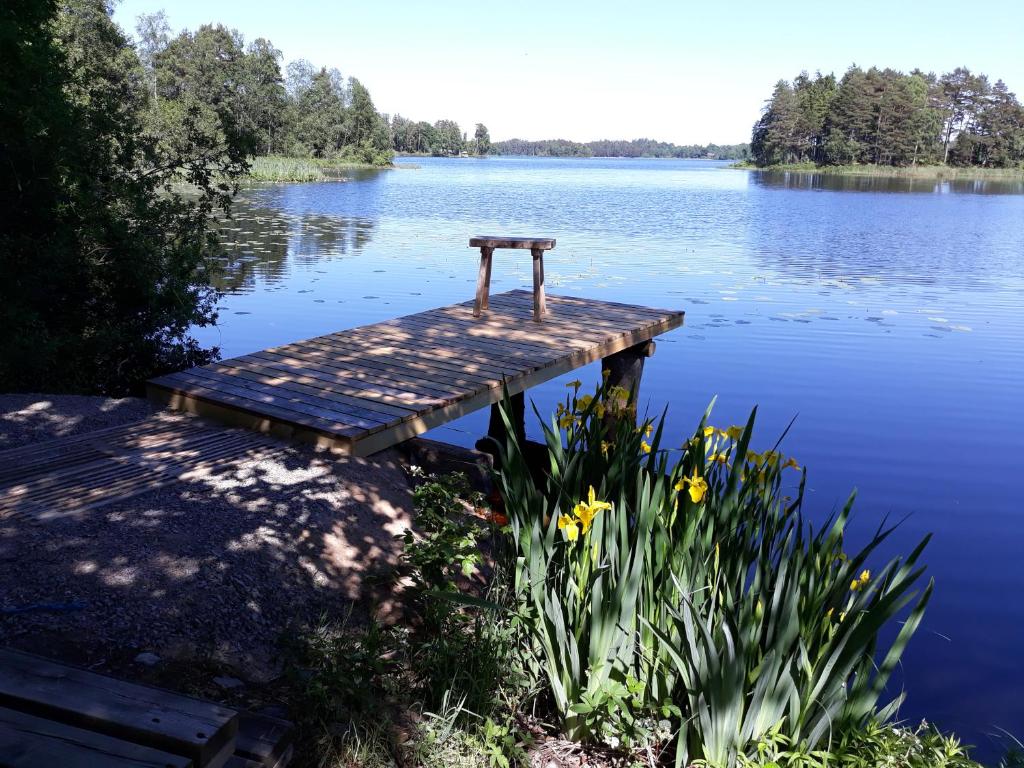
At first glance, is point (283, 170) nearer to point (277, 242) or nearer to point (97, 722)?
point (277, 242)

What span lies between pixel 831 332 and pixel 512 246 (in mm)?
6222

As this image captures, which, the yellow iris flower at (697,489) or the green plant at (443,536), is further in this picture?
the green plant at (443,536)

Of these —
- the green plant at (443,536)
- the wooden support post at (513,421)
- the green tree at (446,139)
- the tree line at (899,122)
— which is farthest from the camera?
the green tree at (446,139)

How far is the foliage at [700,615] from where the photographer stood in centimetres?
267

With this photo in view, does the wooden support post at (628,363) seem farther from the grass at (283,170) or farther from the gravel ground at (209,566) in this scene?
the grass at (283,170)

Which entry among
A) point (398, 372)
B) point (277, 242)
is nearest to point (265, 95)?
point (277, 242)

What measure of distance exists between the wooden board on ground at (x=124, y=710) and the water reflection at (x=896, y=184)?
46.9 metres

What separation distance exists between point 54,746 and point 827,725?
221 centimetres

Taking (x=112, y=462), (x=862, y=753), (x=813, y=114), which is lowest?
(x=862, y=753)

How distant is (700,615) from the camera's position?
8.73 ft

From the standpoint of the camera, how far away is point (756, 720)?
106 inches

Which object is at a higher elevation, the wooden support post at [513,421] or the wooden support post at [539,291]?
the wooden support post at [539,291]

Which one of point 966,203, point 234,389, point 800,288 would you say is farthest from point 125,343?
point 966,203

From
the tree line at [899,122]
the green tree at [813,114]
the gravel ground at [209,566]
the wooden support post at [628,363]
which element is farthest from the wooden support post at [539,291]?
the green tree at [813,114]
